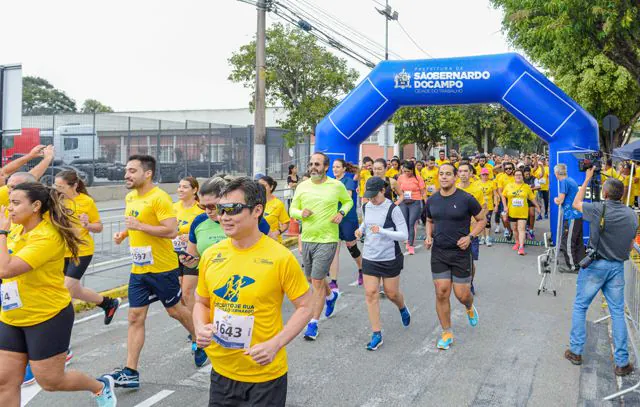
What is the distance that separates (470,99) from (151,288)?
9.32 m

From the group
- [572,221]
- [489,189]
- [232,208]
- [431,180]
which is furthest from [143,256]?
[431,180]

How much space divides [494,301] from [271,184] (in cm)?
340

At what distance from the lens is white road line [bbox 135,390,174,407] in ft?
15.3

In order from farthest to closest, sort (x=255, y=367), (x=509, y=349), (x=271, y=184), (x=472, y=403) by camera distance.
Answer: (x=271, y=184), (x=509, y=349), (x=472, y=403), (x=255, y=367)

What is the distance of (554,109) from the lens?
1178 centimetres

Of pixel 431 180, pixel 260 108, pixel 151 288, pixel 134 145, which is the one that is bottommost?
pixel 151 288

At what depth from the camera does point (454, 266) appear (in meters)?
6.09

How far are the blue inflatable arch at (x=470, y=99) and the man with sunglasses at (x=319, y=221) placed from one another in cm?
661

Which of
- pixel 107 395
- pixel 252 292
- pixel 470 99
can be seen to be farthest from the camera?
pixel 470 99

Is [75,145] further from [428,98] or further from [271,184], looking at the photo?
[271,184]

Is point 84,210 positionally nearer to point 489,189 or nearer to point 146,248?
point 146,248

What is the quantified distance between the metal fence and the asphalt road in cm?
1518

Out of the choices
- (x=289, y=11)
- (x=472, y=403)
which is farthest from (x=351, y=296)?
(x=289, y=11)

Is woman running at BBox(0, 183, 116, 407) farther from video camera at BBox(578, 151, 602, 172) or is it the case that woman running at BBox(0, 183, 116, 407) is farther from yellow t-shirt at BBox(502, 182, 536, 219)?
yellow t-shirt at BBox(502, 182, 536, 219)
